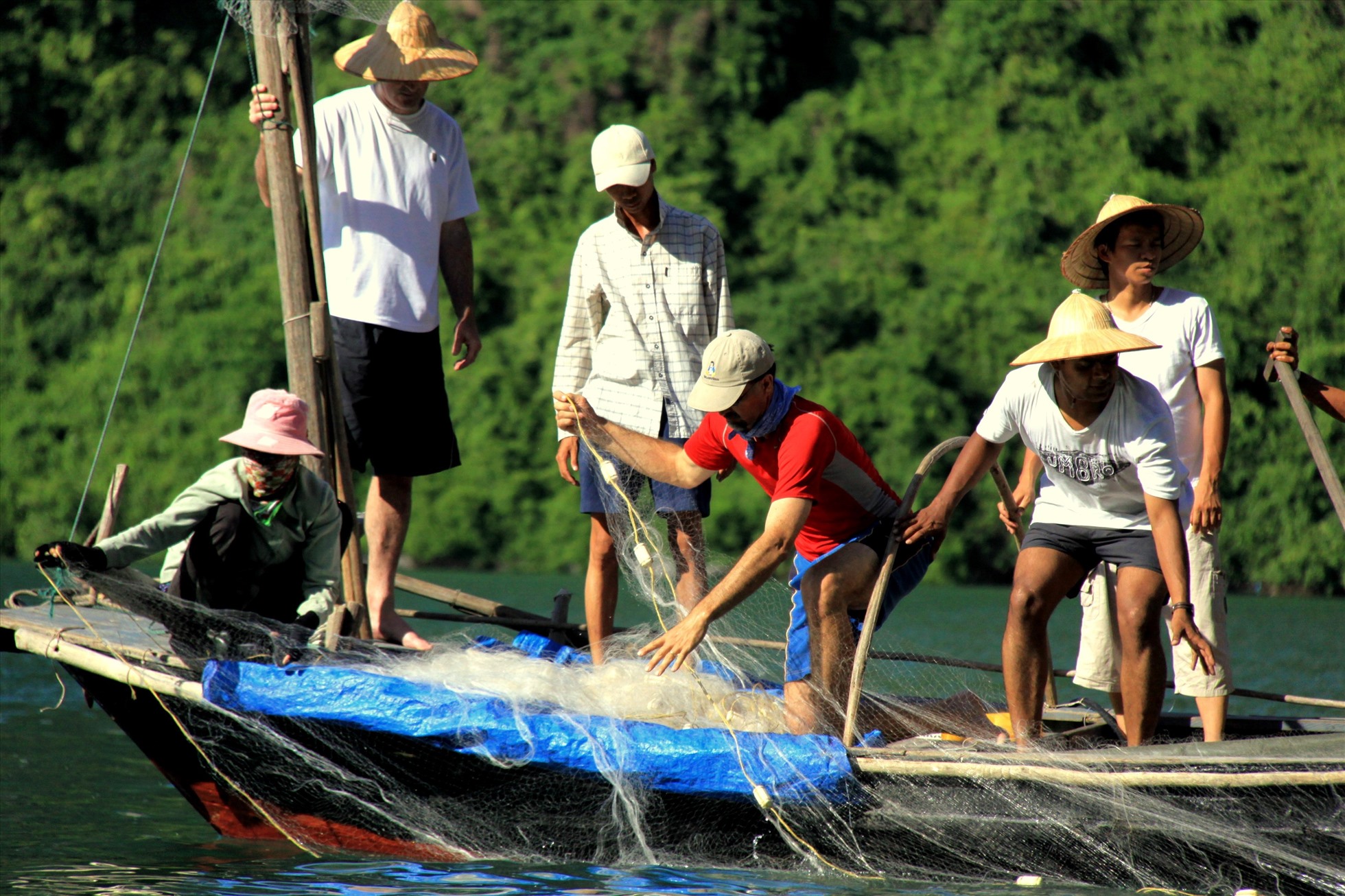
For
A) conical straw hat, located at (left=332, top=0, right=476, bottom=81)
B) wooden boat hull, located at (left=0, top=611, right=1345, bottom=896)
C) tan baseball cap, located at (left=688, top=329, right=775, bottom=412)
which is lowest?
wooden boat hull, located at (left=0, top=611, right=1345, bottom=896)

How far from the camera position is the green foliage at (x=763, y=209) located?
731 inches

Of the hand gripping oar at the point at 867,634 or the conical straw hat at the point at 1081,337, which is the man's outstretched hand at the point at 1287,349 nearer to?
the conical straw hat at the point at 1081,337

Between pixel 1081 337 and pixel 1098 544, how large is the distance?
1.89 feet

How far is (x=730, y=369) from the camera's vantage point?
3.93 metres

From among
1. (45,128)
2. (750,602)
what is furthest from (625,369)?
(45,128)

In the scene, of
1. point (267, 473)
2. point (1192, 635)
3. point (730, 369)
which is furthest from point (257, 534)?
point (1192, 635)

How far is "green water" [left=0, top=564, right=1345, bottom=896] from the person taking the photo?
411 centimetres

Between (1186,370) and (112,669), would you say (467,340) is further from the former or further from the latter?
(1186,370)

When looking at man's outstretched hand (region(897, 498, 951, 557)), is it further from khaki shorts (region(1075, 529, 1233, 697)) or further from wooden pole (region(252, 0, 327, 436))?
wooden pole (region(252, 0, 327, 436))

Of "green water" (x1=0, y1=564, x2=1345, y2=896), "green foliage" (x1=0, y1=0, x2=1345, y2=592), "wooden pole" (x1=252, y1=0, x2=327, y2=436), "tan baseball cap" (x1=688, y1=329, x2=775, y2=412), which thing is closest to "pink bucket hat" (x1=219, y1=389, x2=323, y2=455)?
"wooden pole" (x1=252, y1=0, x2=327, y2=436)

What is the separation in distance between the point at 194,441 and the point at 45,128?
8208mm

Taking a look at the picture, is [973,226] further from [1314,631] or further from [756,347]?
[756,347]

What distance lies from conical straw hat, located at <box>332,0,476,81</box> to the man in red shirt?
167 cm

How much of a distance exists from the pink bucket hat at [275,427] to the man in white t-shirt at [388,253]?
2.28 ft
